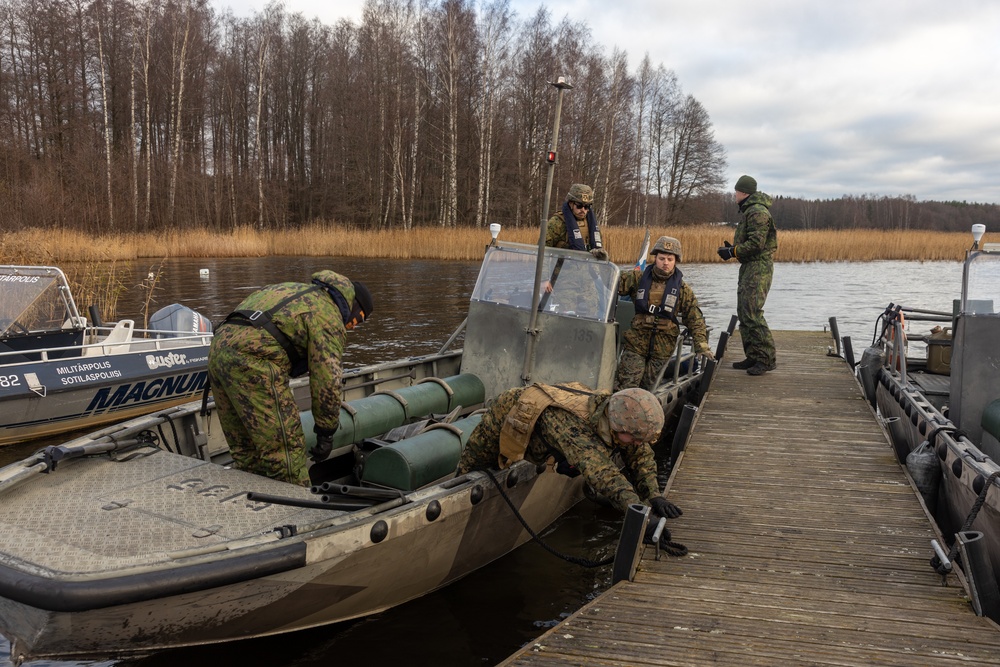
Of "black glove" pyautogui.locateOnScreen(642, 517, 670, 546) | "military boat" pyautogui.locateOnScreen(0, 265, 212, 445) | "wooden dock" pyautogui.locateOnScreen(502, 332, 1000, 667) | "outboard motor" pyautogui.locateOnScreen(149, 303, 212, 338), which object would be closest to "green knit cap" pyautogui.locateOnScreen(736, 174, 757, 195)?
"wooden dock" pyautogui.locateOnScreen(502, 332, 1000, 667)

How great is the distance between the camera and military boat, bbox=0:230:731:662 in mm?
3613

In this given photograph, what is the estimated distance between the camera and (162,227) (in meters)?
32.4

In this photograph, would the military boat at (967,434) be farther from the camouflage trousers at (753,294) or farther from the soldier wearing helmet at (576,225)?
the soldier wearing helmet at (576,225)

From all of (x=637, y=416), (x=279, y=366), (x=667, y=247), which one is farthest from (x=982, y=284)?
(x=279, y=366)

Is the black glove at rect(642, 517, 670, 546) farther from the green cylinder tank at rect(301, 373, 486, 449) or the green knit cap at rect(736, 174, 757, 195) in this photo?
the green knit cap at rect(736, 174, 757, 195)

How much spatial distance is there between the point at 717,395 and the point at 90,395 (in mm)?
7256

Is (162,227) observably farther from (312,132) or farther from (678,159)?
(678,159)

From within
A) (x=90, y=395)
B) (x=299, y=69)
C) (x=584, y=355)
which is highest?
(x=299, y=69)

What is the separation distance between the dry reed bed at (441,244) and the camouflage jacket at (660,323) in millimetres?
18728

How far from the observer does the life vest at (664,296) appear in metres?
7.57

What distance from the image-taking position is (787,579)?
Result: 14.5ft

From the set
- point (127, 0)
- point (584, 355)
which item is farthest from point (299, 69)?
point (584, 355)

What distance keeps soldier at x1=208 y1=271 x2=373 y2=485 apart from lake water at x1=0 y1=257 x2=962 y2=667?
116cm

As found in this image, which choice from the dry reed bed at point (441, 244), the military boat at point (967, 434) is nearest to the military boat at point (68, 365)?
the military boat at point (967, 434)
